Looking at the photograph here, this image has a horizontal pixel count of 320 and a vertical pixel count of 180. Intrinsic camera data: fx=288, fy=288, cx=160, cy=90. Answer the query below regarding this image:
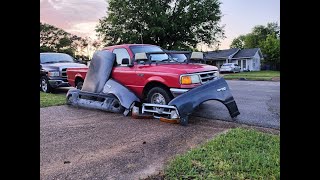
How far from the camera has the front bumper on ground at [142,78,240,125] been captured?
16.9 feet

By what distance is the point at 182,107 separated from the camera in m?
5.17

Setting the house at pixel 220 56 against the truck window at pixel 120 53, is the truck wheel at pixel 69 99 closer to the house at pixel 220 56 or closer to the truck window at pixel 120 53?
the truck window at pixel 120 53

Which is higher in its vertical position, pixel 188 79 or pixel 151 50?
pixel 151 50

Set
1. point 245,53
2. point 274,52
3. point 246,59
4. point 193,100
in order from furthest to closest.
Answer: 1. point 245,53
2. point 246,59
3. point 193,100
4. point 274,52

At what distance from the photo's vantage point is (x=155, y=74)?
236 inches

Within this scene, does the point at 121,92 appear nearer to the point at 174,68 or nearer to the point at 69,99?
the point at 174,68

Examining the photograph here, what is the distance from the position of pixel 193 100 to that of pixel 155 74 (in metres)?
1.15

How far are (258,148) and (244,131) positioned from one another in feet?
2.91

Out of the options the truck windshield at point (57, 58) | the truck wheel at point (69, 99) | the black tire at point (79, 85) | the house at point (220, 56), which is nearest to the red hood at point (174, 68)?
the truck wheel at point (69, 99)

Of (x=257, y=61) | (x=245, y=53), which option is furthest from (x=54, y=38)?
(x=245, y=53)

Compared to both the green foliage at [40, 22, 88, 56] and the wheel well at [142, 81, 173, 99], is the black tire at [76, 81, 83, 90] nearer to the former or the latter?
the green foliage at [40, 22, 88, 56]

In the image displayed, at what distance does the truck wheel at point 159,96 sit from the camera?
18.9 feet

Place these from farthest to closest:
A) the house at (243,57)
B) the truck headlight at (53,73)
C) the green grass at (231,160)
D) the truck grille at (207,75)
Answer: the house at (243,57)
the truck headlight at (53,73)
the truck grille at (207,75)
the green grass at (231,160)

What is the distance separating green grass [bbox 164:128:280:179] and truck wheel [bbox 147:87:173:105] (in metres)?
1.92
